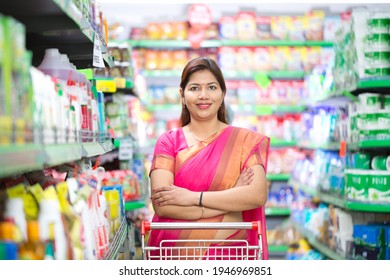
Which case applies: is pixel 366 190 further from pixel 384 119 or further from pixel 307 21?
pixel 307 21

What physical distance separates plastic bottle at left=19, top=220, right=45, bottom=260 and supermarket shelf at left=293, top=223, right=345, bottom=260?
2667 mm

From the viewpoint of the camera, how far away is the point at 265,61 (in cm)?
617

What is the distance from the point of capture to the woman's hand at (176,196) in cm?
249

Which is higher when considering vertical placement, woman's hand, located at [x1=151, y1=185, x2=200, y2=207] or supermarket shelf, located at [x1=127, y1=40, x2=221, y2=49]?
supermarket shelf, located at [x1=127, y1=40, x2=221, y2=49]

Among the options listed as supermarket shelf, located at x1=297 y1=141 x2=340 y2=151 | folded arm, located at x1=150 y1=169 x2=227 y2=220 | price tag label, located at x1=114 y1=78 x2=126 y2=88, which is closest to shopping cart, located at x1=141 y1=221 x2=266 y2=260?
folded arm, located at x1=150 y1=169 x2=227 y2=220

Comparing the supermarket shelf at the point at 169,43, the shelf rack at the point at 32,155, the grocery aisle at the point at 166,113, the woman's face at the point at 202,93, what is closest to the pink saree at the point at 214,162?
the woman's face at the point at 202,93

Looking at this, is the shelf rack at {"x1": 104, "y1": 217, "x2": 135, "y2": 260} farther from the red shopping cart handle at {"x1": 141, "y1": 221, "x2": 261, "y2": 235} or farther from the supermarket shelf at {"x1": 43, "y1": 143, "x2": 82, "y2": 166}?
the supermarket shelf at {"x1": 43, "y1": 143, "x2": 82, "y2": 166}

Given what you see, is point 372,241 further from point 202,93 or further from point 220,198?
point 202,93

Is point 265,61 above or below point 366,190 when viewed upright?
above

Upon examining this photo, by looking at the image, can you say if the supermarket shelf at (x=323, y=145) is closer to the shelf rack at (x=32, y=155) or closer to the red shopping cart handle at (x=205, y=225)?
the red shopping cart handle at (x=205, y=225)

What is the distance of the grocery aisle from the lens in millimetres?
1470

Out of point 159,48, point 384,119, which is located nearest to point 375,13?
point 384,119

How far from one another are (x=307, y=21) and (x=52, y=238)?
5155mm
